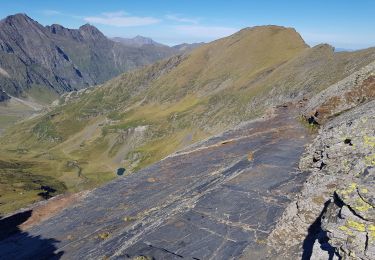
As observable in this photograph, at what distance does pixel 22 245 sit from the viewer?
28.9m

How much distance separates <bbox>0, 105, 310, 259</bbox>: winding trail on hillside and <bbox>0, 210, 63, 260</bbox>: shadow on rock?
0.38 ft

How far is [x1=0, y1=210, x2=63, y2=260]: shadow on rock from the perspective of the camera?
25527 millimetres

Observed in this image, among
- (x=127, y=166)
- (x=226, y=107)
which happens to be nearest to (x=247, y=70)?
(x=226, y=107)

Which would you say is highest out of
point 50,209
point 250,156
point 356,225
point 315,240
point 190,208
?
point 356,225

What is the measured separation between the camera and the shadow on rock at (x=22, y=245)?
83.7 feet

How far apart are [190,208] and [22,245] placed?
1333cm

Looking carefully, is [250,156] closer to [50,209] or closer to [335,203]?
[335,203]

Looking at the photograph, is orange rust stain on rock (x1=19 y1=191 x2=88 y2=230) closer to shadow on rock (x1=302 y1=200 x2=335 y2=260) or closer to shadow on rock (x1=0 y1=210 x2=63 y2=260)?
shadow on rock (x1=0 y1=210 x2=63 y2=260)

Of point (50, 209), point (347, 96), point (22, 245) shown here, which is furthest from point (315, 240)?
point (50, 209)

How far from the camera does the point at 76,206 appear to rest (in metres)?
32.7

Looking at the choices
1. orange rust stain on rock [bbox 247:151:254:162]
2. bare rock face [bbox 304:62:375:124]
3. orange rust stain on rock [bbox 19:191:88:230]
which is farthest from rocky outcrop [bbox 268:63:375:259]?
orange rust stain on rock [bbox 19:191:88:230]

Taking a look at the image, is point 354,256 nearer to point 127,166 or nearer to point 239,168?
point 239,168

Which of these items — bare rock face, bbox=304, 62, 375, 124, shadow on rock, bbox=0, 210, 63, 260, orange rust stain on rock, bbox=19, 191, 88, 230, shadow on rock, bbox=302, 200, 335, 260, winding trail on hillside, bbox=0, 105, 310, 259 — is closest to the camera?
shadow on rock, bbox=302, 200, 335, 260

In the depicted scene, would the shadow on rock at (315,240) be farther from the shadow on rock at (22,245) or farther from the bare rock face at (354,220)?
the shadow on rock at (22,245)
